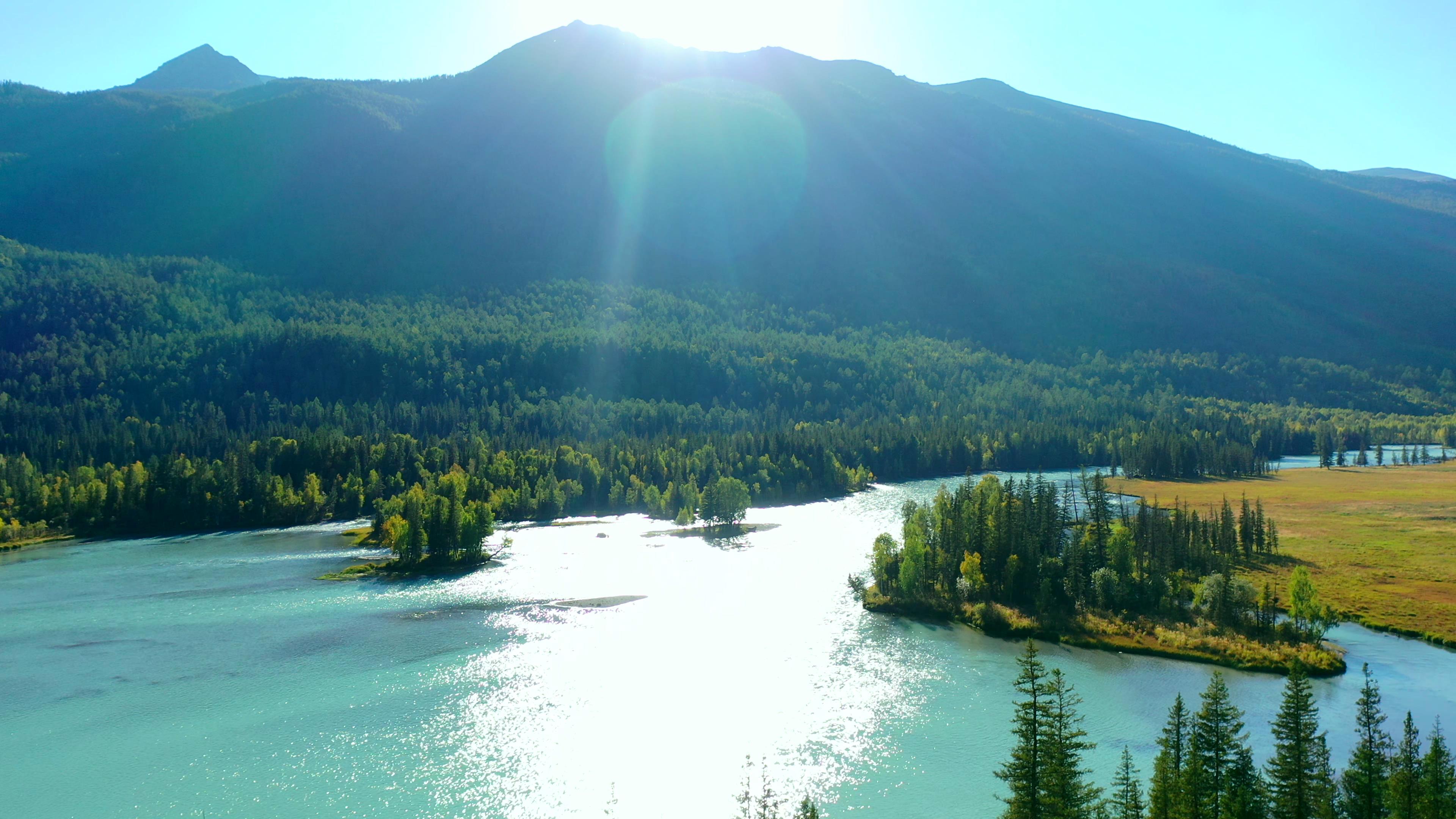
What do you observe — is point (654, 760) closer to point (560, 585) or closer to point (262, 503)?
point (560, 585)

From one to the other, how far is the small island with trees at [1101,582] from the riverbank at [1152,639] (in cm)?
12

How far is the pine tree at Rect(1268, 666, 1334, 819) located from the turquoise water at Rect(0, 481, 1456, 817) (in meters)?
11.9

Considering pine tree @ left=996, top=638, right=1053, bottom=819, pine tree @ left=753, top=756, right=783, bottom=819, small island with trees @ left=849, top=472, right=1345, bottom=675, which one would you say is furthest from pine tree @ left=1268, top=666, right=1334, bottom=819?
small island with trees @ left=849, top=472, right=1345, bottom=675

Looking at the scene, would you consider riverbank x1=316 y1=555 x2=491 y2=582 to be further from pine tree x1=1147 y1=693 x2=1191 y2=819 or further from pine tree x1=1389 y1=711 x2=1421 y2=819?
pine tree x1=1389 y1=711 x2=1421 y2=819

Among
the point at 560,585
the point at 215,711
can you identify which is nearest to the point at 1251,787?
the point at 215,711

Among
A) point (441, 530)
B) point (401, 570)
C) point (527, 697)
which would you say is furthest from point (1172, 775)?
point (441, 530)

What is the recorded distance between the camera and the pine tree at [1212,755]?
112ft

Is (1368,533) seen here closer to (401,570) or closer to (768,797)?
(768,797)

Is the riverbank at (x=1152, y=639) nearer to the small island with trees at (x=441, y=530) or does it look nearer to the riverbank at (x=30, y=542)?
the small island with trees at (x=441, y=530)

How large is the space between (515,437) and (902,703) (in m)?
148

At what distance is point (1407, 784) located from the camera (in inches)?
1271

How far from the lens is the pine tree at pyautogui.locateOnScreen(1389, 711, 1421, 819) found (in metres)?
31.7

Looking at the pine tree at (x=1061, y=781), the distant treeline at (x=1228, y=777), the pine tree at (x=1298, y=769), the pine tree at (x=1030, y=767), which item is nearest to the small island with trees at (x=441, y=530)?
the distant treeline at (x=1228, y=777)

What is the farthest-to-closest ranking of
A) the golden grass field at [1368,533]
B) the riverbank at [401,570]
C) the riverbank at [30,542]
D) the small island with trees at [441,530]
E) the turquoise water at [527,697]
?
the riverbank at [30,542] < the small island with trees at [441,530] < the riverbank at [401,570] < the golden grass field at [1368,533] < the turquoise water at [527,697]
